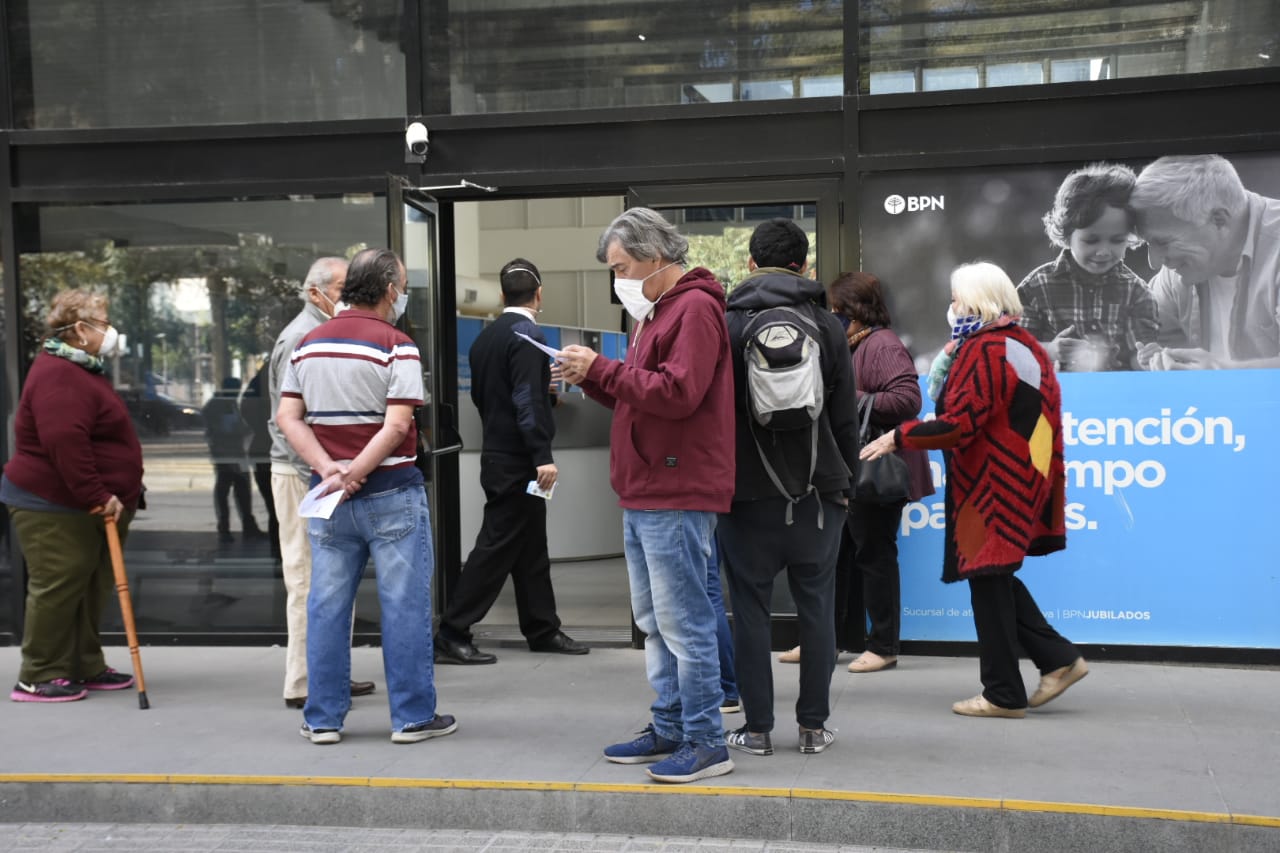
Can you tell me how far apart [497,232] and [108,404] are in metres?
7.08

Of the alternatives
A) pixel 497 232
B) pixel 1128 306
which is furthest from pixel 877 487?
pixel 497 232

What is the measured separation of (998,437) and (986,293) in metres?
0.54

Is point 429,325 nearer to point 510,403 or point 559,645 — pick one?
point 510,403

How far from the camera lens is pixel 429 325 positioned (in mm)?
6969

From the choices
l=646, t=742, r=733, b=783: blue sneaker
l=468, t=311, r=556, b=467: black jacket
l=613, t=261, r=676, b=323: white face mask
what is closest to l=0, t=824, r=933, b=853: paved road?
l=646, t=742, r=733, b=783: blue sneaker

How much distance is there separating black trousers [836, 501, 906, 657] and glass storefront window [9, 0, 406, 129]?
3.08 metres

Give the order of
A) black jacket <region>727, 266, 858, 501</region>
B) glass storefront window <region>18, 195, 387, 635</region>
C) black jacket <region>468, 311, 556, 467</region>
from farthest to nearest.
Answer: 1. glass storefront window <region>18, 195, 387, 635</region>
2. black jacket <region>468, 311, 556, 467</region>
3. black jacket <region>727, 266, 858, 501</region>

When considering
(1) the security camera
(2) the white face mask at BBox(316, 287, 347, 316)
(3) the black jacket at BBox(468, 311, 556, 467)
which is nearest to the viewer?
(2) the white face mask at BBox(316, 287, 347, 316)

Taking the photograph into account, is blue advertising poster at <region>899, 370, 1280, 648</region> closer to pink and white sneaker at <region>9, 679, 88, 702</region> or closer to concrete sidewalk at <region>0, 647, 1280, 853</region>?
concrete sidewalk at <region>0, 647, 1280, 853</region>

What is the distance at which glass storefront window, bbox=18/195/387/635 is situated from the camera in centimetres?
695

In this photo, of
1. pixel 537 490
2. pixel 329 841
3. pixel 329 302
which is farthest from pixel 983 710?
pixel 329 302

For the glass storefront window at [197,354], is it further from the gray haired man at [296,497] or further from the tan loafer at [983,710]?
the tan loafer at [983,710]

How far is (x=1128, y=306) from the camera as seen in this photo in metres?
6.06

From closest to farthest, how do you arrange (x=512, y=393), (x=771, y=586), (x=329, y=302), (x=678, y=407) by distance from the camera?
1. (x=678, y=407)
2. (x=771, y=586)
3. (x=329, y=302)
4. (x=512, y=393)
